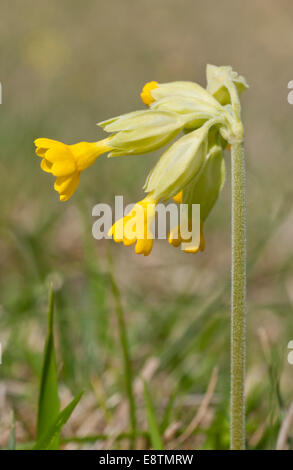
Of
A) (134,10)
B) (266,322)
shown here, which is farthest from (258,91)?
(266,322)

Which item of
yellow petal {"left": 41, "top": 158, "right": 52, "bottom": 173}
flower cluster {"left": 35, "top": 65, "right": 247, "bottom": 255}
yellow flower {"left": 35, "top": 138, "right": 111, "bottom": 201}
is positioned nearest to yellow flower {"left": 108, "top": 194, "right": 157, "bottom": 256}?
flower cluster {"left": 35, "top": 65, "right": 247, "bottom": 255}

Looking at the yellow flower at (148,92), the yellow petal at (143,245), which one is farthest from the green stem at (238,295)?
the yellow flower at (148,92)

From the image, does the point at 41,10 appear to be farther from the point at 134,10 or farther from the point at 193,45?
the point at 193,45

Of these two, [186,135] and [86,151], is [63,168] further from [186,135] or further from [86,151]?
[186,135]

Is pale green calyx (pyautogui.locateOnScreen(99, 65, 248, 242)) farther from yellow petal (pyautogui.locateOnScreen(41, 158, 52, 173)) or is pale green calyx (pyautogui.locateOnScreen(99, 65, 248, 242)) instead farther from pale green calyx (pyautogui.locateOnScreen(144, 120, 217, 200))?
yellow petal (pyautogui.locateOnScreen(41, 158, 52, 173))

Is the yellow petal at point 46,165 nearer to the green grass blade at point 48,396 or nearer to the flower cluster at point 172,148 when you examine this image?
the flower cluster at point 172,148

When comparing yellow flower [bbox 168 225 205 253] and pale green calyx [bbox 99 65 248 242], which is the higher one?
pale green calyx [bbox 99 65 248 242]

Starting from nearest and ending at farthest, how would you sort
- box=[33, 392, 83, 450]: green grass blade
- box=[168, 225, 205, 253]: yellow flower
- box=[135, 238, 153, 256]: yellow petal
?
box=[33, 392, 83, 450]: green grass blade < box=[135, 238, 153, 256]: yellow petal < box=[168, 225, 205, 253]: yellow flower

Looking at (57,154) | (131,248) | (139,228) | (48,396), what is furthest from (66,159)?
(131,248)
